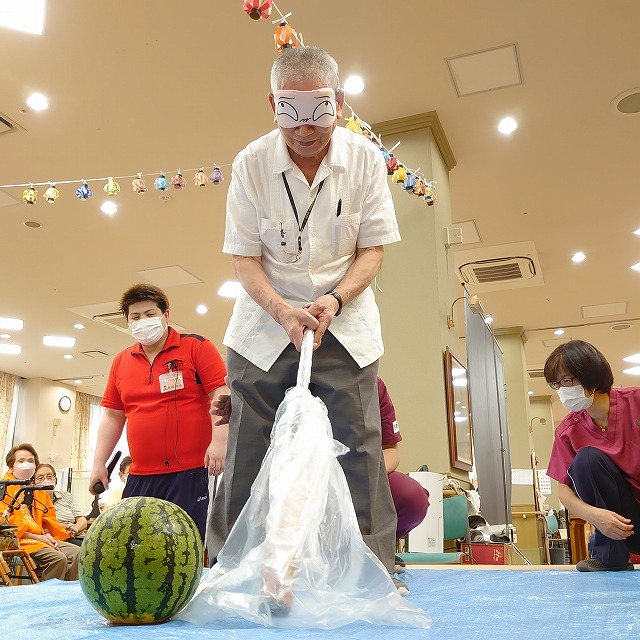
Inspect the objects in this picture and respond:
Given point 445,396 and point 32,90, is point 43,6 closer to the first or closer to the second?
point 32,90

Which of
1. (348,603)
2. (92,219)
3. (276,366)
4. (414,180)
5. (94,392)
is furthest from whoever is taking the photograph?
(94,392)

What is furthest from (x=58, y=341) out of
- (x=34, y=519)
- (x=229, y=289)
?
(x=34, y=519)

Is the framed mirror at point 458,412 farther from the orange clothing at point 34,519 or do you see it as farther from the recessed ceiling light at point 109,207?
the recessed ceiling light at point 109,207

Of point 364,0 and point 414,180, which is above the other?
point 364,0

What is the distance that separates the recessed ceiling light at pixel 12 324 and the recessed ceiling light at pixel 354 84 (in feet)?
21.1

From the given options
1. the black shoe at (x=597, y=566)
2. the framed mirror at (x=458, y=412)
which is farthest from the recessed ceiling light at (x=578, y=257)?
the black shoe at (x=597, y=566)

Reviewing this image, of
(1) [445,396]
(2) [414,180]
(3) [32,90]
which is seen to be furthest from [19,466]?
(2) [414,180]

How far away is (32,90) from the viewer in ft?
13.9

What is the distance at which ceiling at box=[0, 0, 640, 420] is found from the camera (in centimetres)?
368

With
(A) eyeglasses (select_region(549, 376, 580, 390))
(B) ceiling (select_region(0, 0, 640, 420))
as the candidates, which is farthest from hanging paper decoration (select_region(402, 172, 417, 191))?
(A) eyeglasses (select_region(549, 376, 580, 390))

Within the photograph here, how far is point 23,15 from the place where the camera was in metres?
3.62

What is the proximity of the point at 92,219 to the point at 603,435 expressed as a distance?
196 inches

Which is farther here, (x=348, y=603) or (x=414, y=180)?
(x=414, y=180)

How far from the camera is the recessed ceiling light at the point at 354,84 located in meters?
4.21
